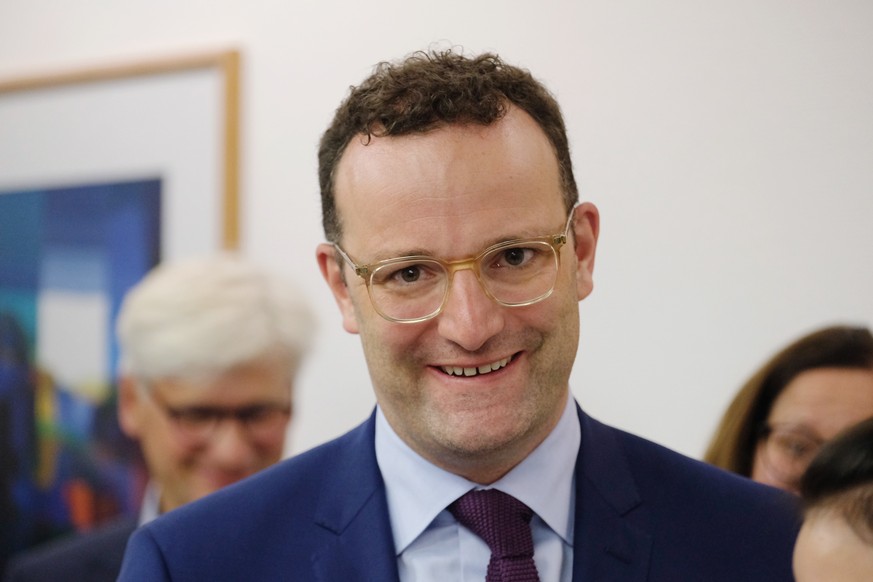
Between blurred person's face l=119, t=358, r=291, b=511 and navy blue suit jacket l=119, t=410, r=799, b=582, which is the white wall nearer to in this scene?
blurred person's face l=119, t=358, r=291, b=511

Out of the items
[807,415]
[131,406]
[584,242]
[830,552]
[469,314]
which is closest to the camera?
[830,552]

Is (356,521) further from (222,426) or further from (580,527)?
(222,426)

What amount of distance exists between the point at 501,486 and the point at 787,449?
80cm

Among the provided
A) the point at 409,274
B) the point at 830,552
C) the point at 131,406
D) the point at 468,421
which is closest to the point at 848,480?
the point at 830,552

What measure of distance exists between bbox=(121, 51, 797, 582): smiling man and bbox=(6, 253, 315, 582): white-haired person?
2.68 feet

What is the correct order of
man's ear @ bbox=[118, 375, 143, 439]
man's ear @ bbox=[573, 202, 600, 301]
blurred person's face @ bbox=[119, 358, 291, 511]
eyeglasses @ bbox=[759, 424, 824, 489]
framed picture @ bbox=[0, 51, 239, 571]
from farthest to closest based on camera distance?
framed picture @ bbox=[0, 51, 239, 571], man's ear @ bbox=[118, 375, 143, 439], blurred person's face @ bbox=[119, 358, 291, 511], eyeglasses @ bbox=[759, 424, 824, 489], man's ear @ bbox=[573, 202, 600, 301]

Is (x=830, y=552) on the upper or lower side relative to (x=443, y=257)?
lower

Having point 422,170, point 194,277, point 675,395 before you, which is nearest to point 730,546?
point 422,170

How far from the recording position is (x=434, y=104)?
131 cm

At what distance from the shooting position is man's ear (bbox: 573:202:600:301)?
142 cm

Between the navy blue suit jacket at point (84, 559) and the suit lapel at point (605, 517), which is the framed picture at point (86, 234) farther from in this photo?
the suit lapel at point (605, 517)

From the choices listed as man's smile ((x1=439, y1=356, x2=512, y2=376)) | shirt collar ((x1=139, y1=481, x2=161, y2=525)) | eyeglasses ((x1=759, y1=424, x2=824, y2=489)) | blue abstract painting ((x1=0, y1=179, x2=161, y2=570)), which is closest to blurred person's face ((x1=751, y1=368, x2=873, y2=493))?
eyeglasses ((x1=759, y1=424, x2=824, y2=489))

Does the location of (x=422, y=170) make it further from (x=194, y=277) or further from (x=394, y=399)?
(x=194, y=277)

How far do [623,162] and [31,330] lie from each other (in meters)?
1.48
